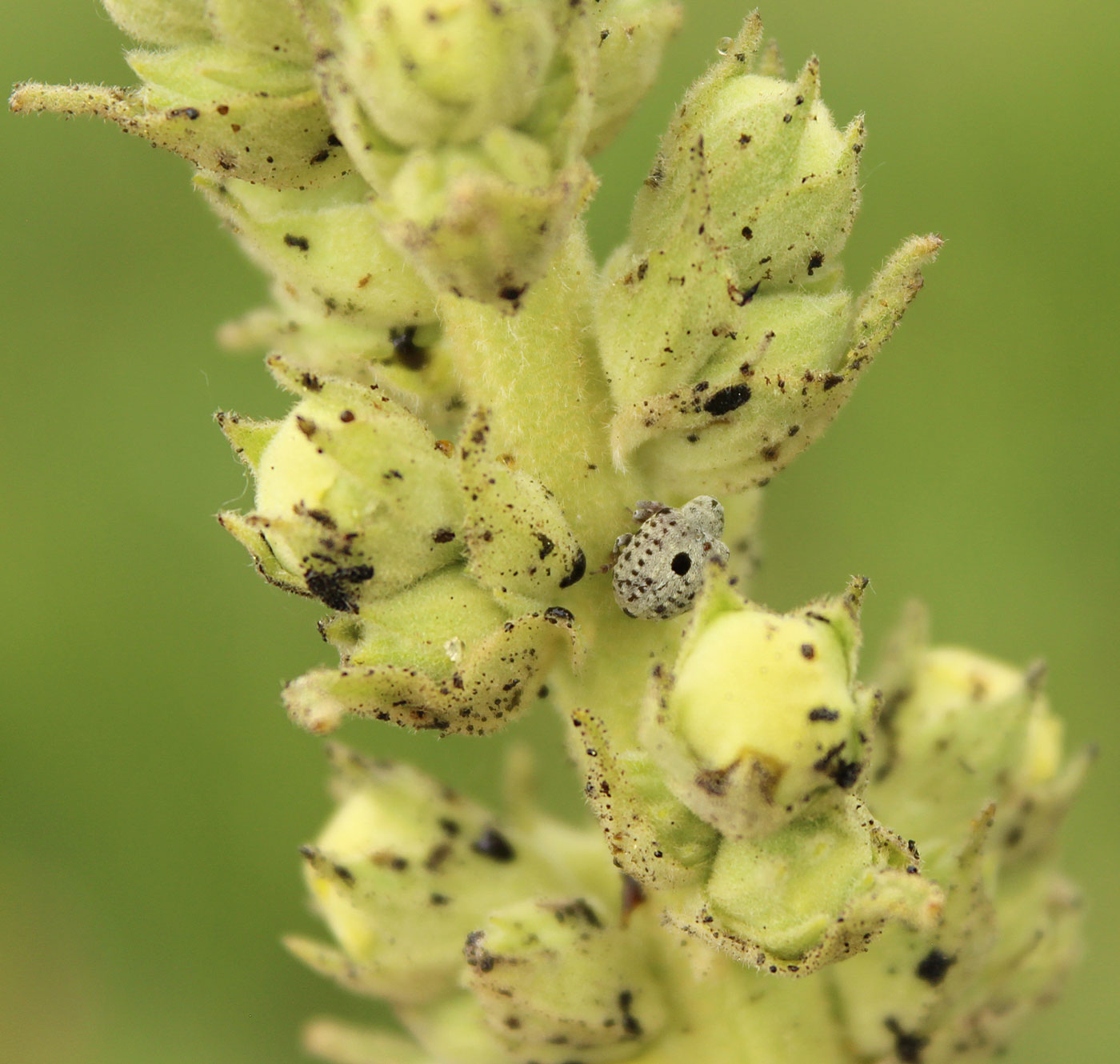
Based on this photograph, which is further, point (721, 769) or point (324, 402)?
point (324, 402)

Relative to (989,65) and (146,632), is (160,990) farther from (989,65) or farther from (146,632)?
(989,65)

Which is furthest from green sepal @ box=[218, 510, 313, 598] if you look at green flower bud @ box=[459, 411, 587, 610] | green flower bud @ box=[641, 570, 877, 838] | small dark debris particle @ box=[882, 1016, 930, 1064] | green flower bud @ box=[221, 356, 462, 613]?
small dark debris particle @ box=[882, 1016, 930, 1064]

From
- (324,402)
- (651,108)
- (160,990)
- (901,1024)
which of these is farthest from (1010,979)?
(651,108)

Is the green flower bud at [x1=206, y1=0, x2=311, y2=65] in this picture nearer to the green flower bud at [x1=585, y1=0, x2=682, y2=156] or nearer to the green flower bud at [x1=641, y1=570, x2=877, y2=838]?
the green flower bud at [x1=585, y1=0, x2=682, y2=156]

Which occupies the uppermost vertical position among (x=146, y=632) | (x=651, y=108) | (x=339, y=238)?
(x=651, y=108)

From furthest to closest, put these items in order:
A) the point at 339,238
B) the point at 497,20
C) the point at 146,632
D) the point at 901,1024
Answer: the point at 146,632, the point at 901,1024, the point at 339,238, the point at 497,20

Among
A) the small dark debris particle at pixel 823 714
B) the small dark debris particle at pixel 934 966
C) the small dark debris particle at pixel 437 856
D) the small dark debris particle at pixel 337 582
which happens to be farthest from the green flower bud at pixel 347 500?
the small dark debris particle at pixel 934 966

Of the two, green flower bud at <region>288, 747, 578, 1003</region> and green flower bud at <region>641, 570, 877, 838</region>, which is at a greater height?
green flower bud at <region>288, 747, 578, 1003</region>

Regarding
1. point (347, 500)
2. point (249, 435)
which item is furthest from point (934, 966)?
point (249, 435)
